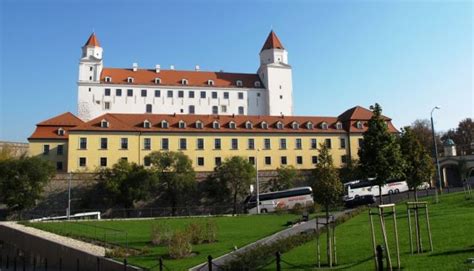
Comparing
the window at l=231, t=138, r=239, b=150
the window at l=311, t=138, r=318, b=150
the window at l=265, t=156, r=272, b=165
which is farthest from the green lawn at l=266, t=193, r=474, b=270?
the window at l=311, t=138, r=318, b=150

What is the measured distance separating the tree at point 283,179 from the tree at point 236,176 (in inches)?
157

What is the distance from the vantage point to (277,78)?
8662 cm

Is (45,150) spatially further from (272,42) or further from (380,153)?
(380,153)

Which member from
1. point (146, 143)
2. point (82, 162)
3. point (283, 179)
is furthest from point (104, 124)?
point (283, 179)

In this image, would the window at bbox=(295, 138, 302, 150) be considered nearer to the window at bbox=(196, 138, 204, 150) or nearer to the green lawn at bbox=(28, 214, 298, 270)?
the window at bbox=(196, 138, 204, 150)

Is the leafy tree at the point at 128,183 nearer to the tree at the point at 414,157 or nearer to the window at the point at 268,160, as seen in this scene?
the window at the point at 268,160

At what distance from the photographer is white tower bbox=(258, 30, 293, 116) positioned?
8556 cm

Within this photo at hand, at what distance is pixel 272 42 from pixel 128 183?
48.8 m

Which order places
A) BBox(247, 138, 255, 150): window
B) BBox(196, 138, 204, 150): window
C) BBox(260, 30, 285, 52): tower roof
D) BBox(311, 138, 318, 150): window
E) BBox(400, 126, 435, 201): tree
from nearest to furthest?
BBox(400, 126, 435, 201): tree < BBox(196, 138, 204, 150): window < BBox(247, 138, 255, 150): window < BBox(311, 138, 318, 150): window < BBox(260, 30, 285, 52): tower roof

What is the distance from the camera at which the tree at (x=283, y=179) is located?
57.4 m

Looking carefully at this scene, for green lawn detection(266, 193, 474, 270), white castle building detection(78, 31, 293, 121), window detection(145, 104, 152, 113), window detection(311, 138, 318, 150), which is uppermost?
white castle building detection(78, 31, 293, 121)

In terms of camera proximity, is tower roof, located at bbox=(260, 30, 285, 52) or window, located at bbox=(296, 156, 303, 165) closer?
window, located at bbox=(296, 156, 303, 165)

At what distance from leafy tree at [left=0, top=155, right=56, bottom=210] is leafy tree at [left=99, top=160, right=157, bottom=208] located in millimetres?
7232

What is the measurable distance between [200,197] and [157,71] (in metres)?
36.6
